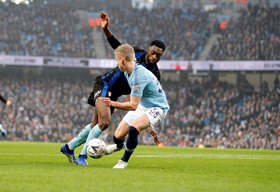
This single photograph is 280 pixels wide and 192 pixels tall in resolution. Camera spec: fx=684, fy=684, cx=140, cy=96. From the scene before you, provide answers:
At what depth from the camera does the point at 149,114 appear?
34.6ft

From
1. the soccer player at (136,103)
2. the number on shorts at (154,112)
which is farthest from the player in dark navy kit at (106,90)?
the number on shorts at (154,112)

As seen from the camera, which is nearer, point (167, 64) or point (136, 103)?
point (136, 103)

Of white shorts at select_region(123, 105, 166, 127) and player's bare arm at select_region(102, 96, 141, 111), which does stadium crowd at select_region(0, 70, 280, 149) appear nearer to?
white shorts at select_region(123, 105, 166, 127)

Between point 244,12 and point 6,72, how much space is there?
58.1 ft

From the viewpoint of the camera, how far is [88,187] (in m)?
6.98

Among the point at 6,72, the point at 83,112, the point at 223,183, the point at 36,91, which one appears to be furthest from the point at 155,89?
the point at 6,72

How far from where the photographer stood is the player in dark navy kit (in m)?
11.2

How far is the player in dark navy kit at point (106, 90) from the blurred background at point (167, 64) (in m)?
27.4

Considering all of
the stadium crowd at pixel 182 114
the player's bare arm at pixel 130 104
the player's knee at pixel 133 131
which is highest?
the player's bare arm at pixel 130 104

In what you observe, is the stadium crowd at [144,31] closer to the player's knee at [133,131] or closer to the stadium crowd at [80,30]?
the stadium crowd at [80,30]

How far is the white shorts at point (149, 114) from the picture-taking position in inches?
416

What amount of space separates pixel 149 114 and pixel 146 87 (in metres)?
0.42

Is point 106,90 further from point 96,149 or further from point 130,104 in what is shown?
point 130,104

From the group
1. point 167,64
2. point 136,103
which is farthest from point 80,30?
point 136,103
